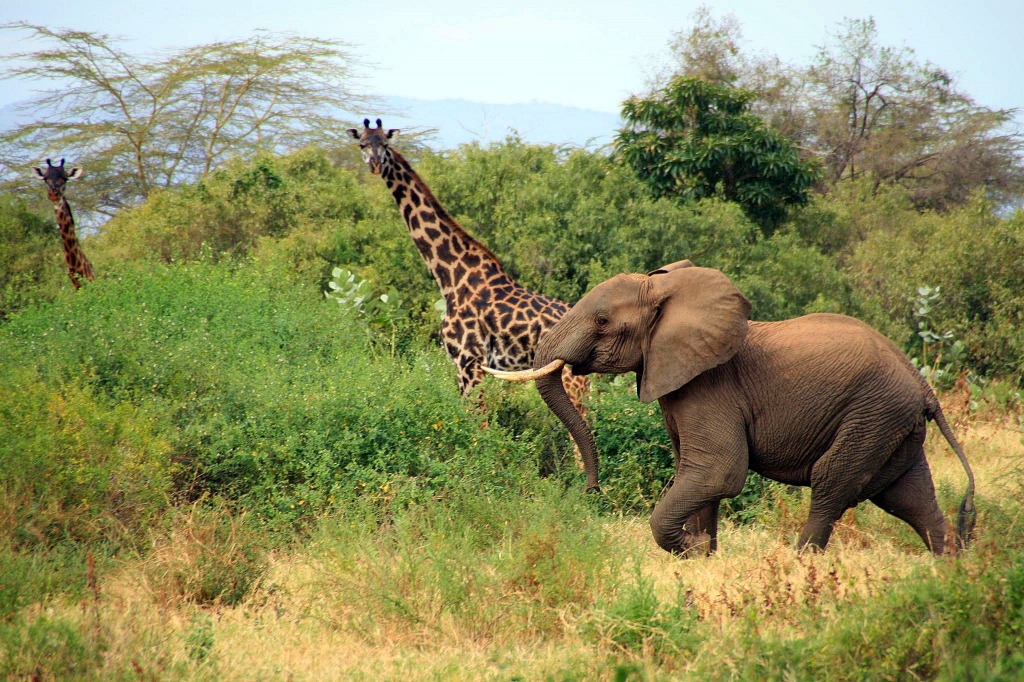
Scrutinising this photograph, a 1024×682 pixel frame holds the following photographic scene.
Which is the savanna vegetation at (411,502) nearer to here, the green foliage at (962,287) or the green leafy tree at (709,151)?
the green foliage at (962,287)

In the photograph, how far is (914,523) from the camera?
5.97 m

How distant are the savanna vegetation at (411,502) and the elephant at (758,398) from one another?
34cm

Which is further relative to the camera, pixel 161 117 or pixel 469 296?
pixel 161 117

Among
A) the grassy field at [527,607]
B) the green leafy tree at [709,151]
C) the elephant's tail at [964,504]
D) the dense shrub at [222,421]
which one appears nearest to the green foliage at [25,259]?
the dense shrub at [222,421]

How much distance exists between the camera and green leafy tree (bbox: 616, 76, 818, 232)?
14.0 meters

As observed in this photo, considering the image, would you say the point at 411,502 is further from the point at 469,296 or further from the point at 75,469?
the point at 469,296

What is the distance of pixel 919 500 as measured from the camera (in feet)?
19.4

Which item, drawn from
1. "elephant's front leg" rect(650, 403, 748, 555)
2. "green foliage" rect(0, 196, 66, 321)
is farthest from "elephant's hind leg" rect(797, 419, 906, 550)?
"green foliage" rect(0, 196, 66, 321)

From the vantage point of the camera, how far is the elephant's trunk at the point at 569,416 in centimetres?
645

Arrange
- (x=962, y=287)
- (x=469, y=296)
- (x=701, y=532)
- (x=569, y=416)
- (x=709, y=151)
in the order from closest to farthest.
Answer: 1. (x=701, y=532)
2. (x=569, y=416)
3. (x=469, y=296)
4. (x=962, y=287)
5. (x=709, y=151)

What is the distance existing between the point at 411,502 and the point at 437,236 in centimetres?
336

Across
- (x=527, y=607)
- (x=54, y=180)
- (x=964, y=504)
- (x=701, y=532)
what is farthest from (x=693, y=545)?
(x=54, y=180)

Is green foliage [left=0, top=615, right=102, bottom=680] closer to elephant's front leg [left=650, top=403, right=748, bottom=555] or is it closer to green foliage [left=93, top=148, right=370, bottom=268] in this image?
elephant's front leg [left=650, top=403, right=748, bottom=555]

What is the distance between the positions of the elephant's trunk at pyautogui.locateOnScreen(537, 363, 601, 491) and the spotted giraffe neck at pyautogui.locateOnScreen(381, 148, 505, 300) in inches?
101
